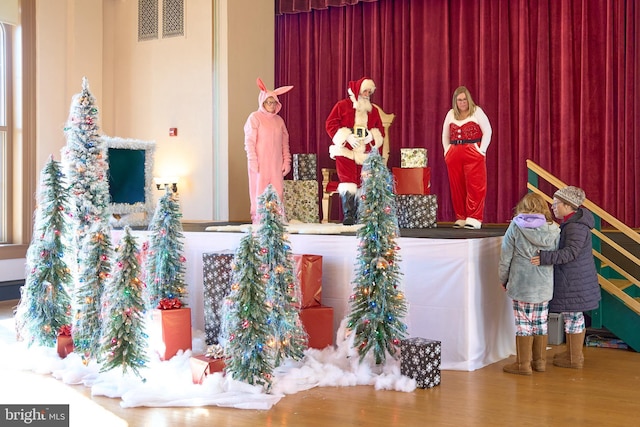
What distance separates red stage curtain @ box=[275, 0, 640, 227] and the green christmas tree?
450cm

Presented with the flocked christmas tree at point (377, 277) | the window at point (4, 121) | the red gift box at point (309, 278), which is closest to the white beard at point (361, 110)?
the red gift box at point (309, 278)

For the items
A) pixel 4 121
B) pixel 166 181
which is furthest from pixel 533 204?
pixel 4 121

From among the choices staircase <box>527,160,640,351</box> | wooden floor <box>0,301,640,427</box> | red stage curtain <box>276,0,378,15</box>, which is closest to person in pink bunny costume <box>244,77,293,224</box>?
red stage curtain <box>276,0,378,15</box>

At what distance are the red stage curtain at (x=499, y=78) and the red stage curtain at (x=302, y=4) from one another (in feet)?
0.53

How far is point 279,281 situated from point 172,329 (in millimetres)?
910

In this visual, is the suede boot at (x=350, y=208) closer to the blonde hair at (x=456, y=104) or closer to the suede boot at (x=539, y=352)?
the blonde hair at (x=456, y=104)

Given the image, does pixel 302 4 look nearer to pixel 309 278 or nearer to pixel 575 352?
pixel 309 278

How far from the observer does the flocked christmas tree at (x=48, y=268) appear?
541 cm

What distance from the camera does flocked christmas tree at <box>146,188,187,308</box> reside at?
5.36m

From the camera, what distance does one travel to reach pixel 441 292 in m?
5.13

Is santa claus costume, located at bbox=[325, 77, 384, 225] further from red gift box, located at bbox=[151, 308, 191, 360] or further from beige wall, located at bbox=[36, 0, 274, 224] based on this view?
red gift box, located at bbox=[151, 308, 191, 360]

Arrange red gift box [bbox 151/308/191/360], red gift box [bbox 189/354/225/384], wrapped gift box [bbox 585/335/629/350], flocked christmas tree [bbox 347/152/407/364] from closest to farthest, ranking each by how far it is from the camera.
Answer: red gift box [bbox 189/354/225/384]
flocked christmas tree [bbox 347/152/407/364]
red gift box [bbox 151/308/191/360]
wrapped gift box [bbox 585/335/629/350]

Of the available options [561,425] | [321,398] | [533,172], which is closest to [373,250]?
[321,398]

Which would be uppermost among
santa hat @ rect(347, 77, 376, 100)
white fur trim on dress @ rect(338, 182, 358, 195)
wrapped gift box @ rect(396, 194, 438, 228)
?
santa hat @ rect(347, 77, 376, 100)
